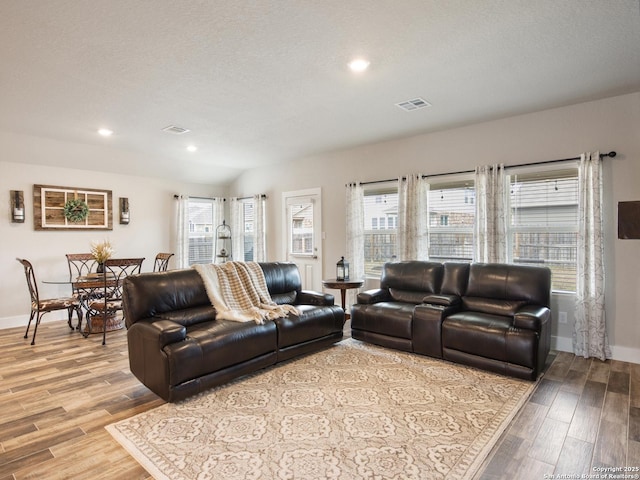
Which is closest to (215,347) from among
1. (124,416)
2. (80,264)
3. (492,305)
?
(124,416)

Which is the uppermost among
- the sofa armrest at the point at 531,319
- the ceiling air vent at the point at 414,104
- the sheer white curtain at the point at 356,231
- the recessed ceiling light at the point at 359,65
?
the ceiling air vent at the point at 414,104

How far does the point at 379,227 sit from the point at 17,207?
538 centimetres

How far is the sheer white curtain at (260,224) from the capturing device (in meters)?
7.29

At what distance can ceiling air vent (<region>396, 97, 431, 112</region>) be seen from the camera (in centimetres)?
382

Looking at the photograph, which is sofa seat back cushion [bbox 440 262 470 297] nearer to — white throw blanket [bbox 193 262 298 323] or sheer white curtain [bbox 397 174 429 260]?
sheer white curtain [bbox 397 174 429 260]

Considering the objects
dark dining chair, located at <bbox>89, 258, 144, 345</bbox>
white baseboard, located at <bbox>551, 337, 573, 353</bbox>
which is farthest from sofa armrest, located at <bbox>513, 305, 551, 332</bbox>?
dark dining chair, located at <bbox>89, 258, 144, 345</bbox>

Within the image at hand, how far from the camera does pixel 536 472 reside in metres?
1.97

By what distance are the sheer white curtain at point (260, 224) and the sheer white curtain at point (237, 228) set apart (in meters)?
0.62

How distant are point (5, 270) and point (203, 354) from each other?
4.37 meters

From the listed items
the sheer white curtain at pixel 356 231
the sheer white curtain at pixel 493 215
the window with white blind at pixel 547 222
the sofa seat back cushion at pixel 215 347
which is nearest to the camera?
the sofa seat back cushion at pixel 215 347

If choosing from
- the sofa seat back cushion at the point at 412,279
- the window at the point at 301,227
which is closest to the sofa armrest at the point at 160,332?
the sofa seat back cushion at the point at 412,279

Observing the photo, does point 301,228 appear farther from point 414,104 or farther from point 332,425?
point 332,425

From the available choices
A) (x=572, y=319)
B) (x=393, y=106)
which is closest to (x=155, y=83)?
(x=393, y=106)

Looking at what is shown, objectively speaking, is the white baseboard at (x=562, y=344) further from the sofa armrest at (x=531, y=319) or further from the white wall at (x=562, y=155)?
the sofa armrest at (x=531, y=319)
